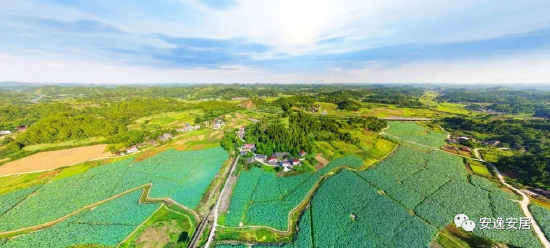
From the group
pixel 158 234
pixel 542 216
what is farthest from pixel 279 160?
pixel 542 216

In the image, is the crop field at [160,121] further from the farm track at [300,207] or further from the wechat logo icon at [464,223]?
the wechat logo icon at [464,223]

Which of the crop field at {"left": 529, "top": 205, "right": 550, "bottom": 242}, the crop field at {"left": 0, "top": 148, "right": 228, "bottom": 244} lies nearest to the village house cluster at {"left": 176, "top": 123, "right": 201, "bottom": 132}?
the crop field at {"left": 0, "top": 148, "right": 228, "bottom": 244}

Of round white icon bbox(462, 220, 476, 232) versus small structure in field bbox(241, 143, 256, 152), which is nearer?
round white icon bbox(462, 220, 476, 232)

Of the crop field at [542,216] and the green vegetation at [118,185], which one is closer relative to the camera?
the crop field at [542,216]

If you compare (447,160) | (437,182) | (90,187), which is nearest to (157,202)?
(90,187)

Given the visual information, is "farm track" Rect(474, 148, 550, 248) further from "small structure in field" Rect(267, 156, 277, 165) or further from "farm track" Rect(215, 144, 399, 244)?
"small structure in field" Rect(267, 156, 277, 165)

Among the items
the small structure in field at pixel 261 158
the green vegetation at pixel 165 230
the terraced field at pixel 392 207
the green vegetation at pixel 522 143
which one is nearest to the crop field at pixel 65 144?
the green vegetation at pixel 165 230
